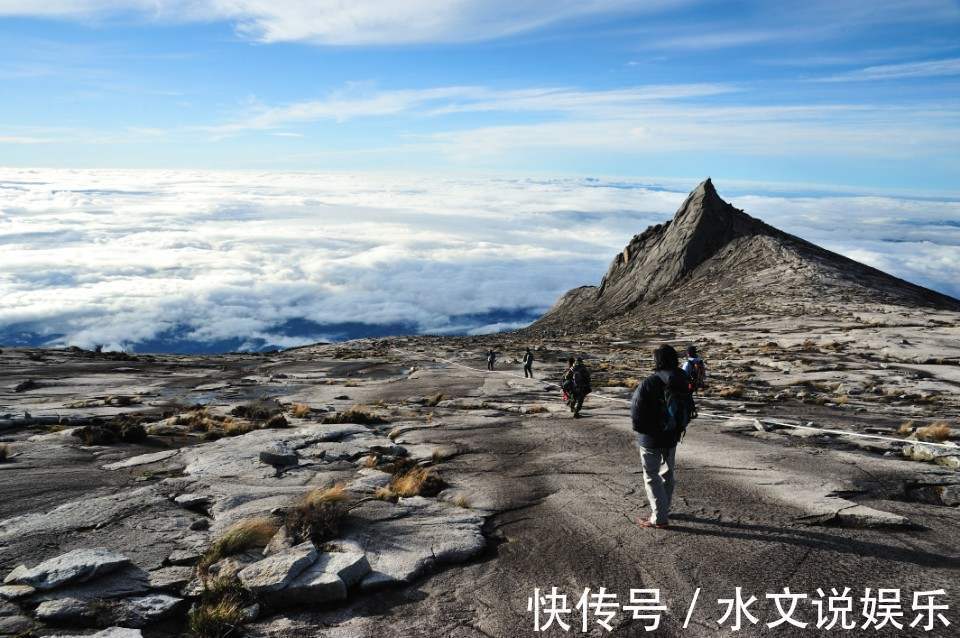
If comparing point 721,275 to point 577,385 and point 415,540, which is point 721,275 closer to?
point 577,385

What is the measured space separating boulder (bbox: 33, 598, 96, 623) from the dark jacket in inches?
289

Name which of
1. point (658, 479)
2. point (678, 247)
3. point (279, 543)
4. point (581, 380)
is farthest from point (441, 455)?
point (678, 247)

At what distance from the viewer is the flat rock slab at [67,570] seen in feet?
23.6

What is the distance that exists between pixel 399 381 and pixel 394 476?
2454 centimetres

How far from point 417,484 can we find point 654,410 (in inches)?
194

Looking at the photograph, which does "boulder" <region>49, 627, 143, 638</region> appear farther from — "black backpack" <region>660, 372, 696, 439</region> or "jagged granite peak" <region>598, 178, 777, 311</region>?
"jagged granite peak" <region>598, 178, 777, 311</region>

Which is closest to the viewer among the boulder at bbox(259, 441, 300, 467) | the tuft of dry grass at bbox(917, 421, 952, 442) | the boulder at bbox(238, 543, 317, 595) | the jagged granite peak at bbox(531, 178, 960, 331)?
the boulder at bbox(238, 543, 317, 595)

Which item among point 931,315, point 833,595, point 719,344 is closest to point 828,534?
point 833,595

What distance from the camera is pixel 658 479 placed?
8867mm

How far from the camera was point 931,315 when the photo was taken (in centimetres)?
4781

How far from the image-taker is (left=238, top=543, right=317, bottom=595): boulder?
7.13 m

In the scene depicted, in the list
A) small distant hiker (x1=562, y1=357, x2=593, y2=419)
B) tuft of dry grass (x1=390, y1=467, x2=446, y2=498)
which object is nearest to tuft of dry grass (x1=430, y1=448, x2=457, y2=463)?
tuft of dry grass (x1=390, y1=467, x2=446, y2=498)

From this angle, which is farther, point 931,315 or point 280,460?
point 931,315

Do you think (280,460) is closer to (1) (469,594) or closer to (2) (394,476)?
(2) (394,476)
